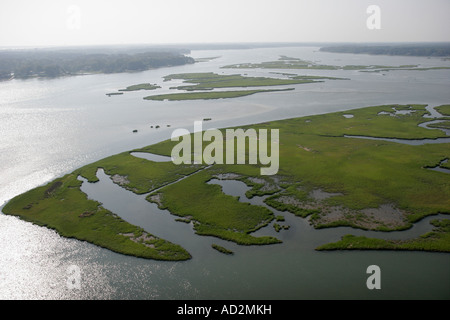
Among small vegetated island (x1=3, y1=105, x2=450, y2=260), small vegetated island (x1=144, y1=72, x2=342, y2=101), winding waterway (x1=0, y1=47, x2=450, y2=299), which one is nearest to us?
winding waterway (x1=0, y1=47, x2=450, y2=299)

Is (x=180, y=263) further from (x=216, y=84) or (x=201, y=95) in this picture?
(x=216, y=84)

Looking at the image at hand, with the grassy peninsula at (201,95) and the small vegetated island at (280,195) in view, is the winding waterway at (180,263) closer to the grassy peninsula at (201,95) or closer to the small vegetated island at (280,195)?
the small vegetated island at (280,195)

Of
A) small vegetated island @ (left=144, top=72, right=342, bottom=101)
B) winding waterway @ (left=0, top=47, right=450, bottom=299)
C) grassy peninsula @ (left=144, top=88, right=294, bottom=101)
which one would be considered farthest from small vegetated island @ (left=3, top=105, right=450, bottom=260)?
small vegetated island @ (left=144, top=72, right=342, bottom=101)

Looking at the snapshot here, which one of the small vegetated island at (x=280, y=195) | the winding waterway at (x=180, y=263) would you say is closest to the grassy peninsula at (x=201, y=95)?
the small vegetated island at (x=280, y=195)

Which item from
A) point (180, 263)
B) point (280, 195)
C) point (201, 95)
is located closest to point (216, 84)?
point (201, 95)

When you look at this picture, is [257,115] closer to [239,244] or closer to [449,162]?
[449,162]

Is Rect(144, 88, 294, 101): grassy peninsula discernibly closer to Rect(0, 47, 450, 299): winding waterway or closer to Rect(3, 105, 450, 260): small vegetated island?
Rect(3, 105, 450, 260): small vegetated island

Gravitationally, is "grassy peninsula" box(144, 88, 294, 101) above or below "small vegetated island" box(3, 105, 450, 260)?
above

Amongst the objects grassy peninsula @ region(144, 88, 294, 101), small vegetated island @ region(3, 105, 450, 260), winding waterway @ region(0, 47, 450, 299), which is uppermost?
grassy peninsula @ region(144, 88, 294, 101)
